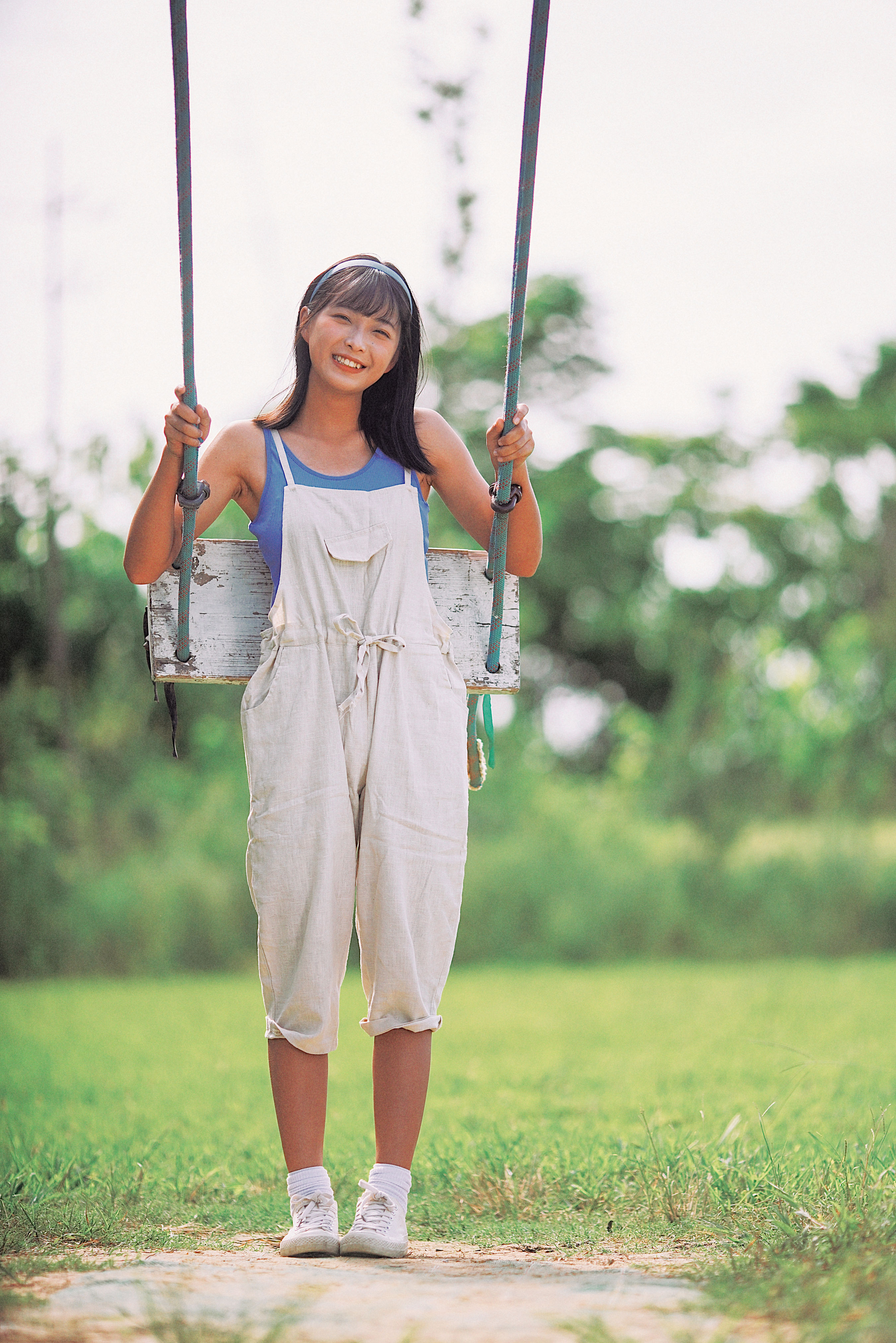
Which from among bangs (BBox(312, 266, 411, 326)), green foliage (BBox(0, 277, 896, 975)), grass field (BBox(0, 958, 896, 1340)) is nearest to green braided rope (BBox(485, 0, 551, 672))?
bangs (BBox(312, 266, 411, 326))

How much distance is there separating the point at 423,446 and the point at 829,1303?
1.77 m

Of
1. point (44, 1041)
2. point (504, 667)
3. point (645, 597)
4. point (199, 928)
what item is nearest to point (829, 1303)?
point (504, 667)

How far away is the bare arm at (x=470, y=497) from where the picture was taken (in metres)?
2.89

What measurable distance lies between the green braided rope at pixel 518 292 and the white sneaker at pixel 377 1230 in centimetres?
104

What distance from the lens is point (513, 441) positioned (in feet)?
8.89

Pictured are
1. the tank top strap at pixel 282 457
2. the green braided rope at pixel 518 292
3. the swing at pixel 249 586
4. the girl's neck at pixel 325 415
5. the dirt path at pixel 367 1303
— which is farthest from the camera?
the girl's neck at pixel 325 415

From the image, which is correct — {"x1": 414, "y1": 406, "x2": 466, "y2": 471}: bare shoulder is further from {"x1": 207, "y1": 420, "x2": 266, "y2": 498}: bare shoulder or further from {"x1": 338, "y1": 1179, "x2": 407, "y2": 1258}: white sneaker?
{"x1": 338, "y1": 1179, "x2": 407, "y2": 1258}: white sneaker

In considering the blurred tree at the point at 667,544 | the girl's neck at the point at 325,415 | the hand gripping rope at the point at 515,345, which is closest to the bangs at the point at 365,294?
the girl's neck at the point at 325,415

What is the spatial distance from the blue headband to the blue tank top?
32cm

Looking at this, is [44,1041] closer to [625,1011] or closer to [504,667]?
[625,1011]

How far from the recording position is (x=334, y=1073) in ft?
20.0

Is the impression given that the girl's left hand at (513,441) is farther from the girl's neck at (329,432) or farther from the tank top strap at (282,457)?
the tank top strap at (282,457)

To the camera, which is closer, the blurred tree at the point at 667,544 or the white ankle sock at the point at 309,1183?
the white ankle sock at the point at 309,1183

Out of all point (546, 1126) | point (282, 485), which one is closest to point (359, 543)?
point (282, 485)
